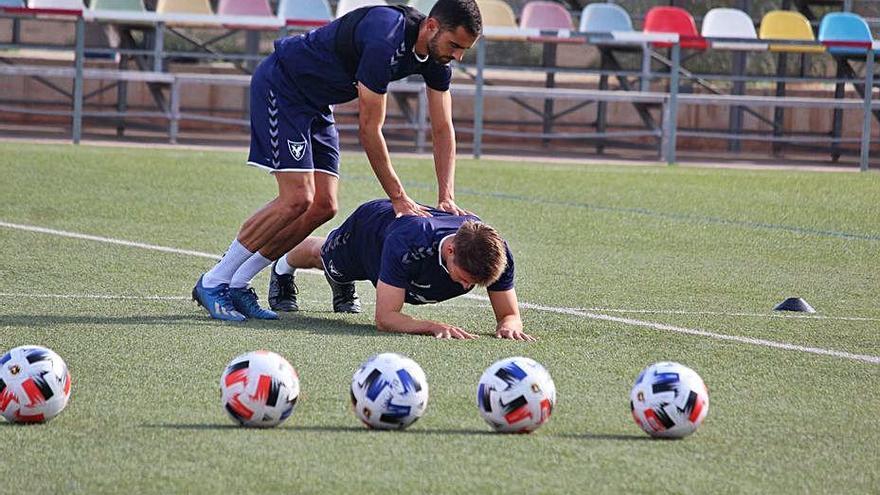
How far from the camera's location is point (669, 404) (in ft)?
16.0

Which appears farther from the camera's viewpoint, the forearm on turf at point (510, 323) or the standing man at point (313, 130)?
the standing man at point (313, 130)

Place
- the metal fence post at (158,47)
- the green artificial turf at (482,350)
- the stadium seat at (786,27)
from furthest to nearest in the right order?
the stadium seat at (786,27)
the metal fence post at (158,47)
the green artificial turf at (482,350)

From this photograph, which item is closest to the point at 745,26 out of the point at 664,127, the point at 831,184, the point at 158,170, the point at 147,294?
the point at 664,127

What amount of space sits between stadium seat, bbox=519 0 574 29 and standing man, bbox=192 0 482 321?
43.3 feet

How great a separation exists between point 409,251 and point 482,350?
0.59m

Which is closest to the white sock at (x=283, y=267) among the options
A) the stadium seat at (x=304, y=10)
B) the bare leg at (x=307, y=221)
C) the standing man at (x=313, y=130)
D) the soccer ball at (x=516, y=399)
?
the standing man at (x=313, y=130)

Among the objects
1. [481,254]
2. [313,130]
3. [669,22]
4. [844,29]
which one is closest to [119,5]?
[669,22]

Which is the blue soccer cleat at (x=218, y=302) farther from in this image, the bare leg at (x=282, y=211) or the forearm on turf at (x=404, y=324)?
the forearm on turf at (x=404, y=324)

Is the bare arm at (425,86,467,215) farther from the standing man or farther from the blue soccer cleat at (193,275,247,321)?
the blue soccer cleat at (193,275,247,321)

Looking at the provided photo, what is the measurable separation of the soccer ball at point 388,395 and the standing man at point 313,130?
2192 mm

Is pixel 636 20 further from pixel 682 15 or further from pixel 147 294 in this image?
pixel 147 294

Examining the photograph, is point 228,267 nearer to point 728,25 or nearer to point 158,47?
point 158,47

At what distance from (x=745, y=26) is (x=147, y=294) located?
14203mm

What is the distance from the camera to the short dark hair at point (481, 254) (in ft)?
20.9
